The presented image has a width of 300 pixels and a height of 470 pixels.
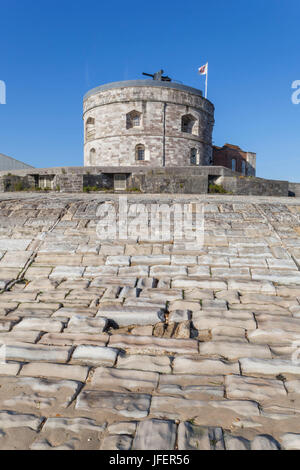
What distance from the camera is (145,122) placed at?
2322 cm

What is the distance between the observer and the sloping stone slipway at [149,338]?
84.8 inches

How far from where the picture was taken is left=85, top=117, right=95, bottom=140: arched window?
25.1 m

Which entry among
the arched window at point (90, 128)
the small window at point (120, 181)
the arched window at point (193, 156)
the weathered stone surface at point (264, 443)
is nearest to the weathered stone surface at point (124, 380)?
the weathered stone surface at point (264, 443)

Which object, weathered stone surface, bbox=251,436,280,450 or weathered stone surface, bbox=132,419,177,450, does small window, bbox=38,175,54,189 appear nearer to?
weathered stone surface, bbox=132,419,177,450

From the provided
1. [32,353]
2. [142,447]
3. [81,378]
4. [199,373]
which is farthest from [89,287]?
[142,447]

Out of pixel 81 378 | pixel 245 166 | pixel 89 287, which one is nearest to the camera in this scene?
pixel 81 378

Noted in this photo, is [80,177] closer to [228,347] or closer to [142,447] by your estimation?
[228,347]

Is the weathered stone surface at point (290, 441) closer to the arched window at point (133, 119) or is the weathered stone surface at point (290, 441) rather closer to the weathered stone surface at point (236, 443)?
the weathered stone surface at point (236, 443)

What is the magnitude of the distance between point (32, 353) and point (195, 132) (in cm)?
2384

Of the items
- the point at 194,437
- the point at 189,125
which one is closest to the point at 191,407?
the point at 194,437

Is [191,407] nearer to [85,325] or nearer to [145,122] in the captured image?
[85,325]

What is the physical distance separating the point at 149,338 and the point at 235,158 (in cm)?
3044

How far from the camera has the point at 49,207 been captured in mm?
7348

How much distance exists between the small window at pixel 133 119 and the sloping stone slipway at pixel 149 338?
1846 centimetres
